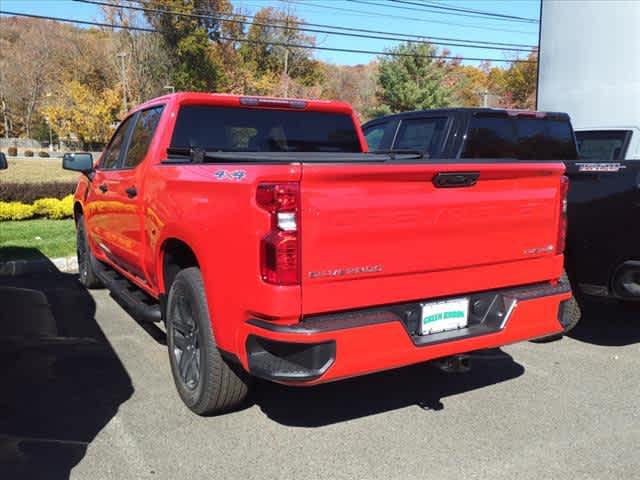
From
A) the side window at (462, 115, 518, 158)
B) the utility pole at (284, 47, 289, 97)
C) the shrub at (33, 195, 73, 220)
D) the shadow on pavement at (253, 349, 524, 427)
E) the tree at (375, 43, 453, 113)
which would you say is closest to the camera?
the shadow on pavement at (253, 349, 524, 427)

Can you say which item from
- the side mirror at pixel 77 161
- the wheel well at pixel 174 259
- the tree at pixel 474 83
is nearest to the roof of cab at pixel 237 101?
the side mirror at pixel 77 161

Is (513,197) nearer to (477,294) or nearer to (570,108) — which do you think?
(477,294)

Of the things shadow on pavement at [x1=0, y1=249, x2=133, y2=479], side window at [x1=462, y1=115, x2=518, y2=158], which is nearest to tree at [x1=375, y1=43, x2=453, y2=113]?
side window at [x1=462, y1=115, x2=518, y2=158]

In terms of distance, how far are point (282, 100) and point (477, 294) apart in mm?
2278

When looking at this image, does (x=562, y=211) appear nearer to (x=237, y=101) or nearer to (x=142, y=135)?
(x=237, y=101)

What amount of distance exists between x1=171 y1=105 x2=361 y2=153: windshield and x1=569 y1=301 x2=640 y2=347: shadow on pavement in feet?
8.79

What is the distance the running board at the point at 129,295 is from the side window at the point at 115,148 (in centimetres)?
101

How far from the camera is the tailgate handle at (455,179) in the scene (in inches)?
119

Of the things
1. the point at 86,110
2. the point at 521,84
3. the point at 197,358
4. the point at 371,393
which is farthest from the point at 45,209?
the point at 521,84

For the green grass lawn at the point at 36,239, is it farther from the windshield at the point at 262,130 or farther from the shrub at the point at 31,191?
the windshield at the point at 262,130

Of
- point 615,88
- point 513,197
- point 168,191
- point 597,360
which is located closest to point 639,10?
point 615,88

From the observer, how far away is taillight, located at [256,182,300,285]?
8.76 feet

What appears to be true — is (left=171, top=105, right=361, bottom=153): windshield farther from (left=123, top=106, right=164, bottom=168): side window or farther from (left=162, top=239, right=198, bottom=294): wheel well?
(left=162, top=239, right=198, bottom=294): wheel well

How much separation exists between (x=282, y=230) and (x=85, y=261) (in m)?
4.84
